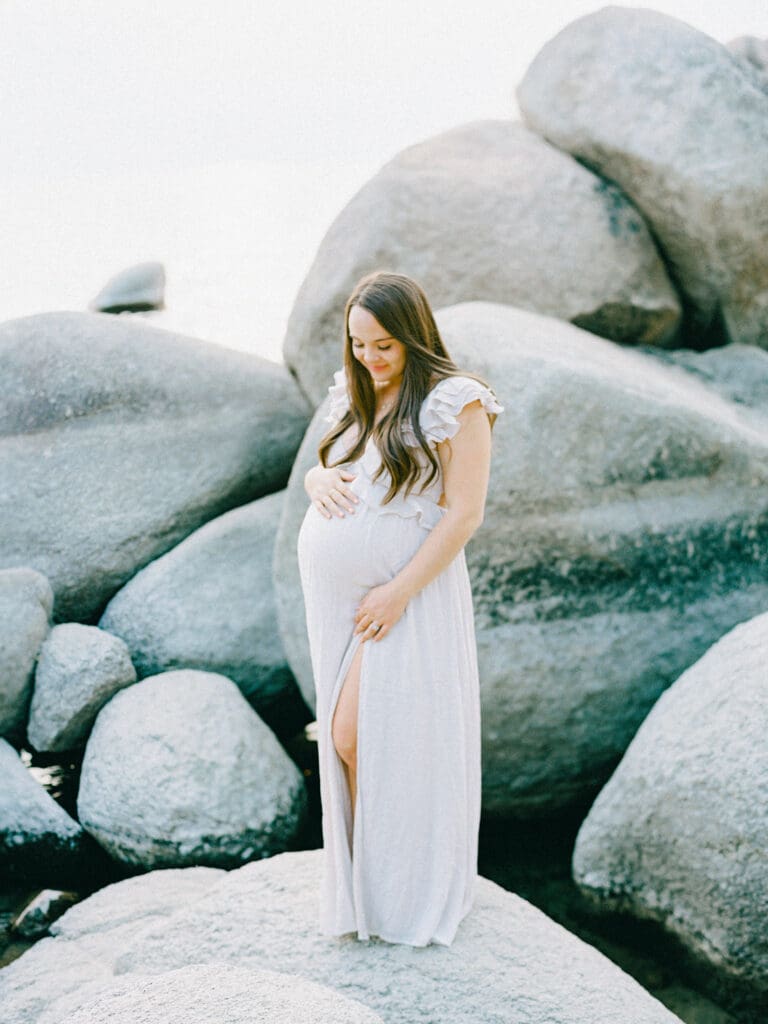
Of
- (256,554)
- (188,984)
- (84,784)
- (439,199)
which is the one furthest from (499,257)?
(188,984)

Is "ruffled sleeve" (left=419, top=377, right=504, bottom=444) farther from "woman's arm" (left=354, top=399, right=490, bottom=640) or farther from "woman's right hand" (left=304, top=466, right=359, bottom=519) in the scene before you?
"woman's right hand" (left=304, top=466, right=359, bottom=519)

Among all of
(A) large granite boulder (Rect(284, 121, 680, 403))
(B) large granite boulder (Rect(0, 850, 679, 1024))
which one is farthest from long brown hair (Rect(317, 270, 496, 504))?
(A) large granite boulder (Rect(284, 121, 680, 403))

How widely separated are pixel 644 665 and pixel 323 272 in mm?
2544

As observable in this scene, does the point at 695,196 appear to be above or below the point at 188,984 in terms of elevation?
above

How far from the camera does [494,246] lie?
5559mm

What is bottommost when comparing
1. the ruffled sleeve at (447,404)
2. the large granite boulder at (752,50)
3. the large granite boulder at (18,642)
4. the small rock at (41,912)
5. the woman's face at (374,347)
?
the small rock at (41,912)

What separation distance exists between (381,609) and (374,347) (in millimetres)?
675

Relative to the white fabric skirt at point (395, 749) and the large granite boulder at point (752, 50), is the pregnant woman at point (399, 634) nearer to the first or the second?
the white fabric skirt at point (395, 749)

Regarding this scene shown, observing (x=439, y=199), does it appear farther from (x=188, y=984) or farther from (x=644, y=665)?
(x=188, y=984)

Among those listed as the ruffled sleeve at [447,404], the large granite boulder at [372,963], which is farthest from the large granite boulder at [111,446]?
the ruffled sleeve at [447,404]

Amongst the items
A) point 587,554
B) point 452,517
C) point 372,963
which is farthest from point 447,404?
point 587,554

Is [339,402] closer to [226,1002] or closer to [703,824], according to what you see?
[226,1002]

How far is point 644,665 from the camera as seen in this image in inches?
178

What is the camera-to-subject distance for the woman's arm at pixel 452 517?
9.40 ft
